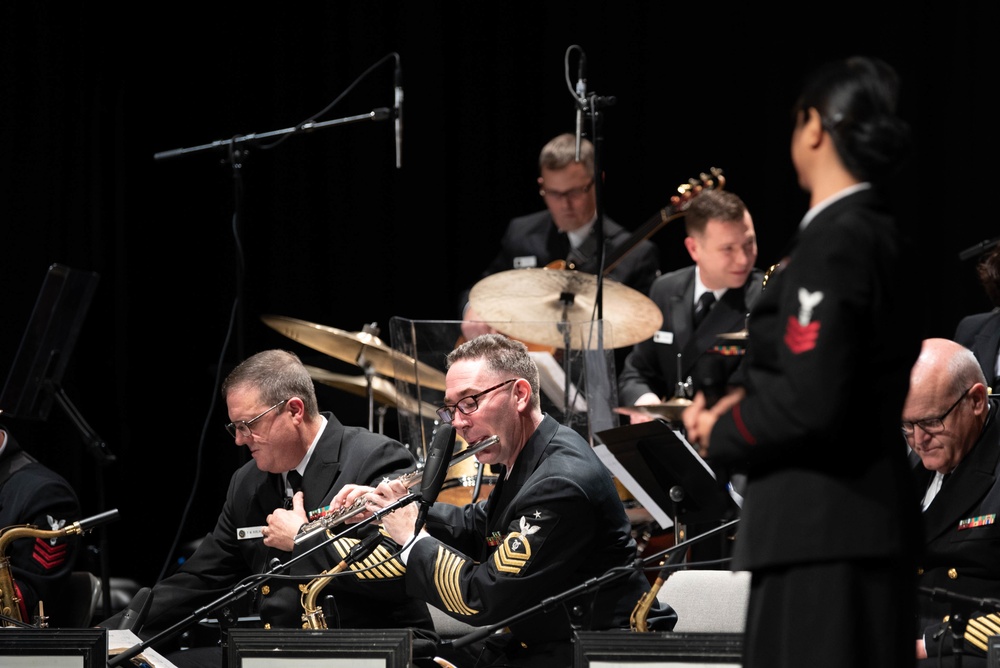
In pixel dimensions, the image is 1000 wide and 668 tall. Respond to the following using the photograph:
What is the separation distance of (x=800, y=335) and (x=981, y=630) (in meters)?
1.52

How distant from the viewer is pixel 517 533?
3.45 m

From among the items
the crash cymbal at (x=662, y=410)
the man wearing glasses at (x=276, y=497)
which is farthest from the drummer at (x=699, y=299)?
the man wearing glasses at (x=276, y=497)

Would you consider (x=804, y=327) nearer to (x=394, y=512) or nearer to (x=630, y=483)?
(x=394, y=512)

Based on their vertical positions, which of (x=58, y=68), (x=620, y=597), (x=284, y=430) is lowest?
(x=620, y=597)

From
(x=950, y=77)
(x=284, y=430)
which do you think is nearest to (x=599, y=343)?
(x=284, y=430)

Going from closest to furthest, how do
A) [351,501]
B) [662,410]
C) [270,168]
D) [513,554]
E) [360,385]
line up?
1. [513,554]
2. [351,501]
3. [662,410]
4. [360,385]
5. [270,168]

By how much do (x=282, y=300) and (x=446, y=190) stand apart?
1101 mm

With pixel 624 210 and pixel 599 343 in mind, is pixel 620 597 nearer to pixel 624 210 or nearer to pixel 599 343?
pixel 599 343

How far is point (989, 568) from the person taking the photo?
3.49 meters

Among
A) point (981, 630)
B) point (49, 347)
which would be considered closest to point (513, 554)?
point (981, 630)

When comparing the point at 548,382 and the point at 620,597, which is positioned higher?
the point at 548,382

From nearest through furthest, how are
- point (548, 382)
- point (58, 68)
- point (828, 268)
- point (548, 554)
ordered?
point (828, 268) → point (548, 554) → point (548, 382) → point (58, 68)

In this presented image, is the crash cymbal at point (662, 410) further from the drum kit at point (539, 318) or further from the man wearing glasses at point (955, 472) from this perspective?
the man wearing glasses at point (955, 472)

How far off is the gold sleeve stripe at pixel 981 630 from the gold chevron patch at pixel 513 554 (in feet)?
3.65
